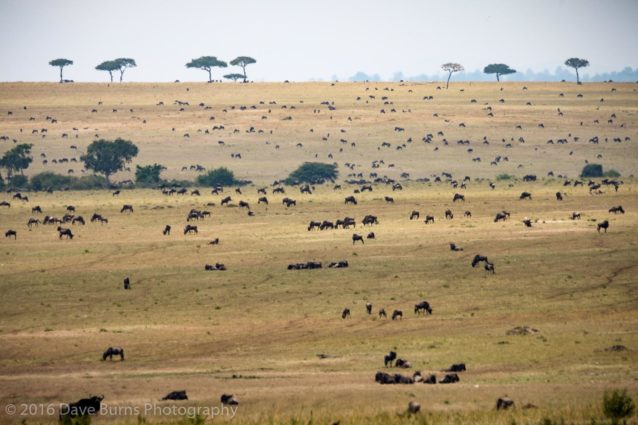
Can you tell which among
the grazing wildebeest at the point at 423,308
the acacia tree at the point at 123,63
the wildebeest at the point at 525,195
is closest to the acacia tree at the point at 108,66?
the acacia tree at the point at 123,63

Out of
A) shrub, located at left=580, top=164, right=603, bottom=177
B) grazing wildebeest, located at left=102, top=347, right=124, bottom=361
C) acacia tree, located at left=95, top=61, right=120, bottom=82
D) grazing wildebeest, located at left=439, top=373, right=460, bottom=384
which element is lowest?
grazing wildebeest, located at left=102, top=347, right=124, bottom=361

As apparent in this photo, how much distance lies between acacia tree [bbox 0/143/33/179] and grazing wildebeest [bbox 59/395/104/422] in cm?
7522

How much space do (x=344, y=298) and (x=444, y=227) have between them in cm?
2036

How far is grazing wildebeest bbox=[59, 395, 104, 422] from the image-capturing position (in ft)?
78.9

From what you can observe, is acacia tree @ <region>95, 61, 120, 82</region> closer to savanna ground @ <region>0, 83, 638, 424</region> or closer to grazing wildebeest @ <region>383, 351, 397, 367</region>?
savanna ground @ <region>0, 83, 638, 424</region>

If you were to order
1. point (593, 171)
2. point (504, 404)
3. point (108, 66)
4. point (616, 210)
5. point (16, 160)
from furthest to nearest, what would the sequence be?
point (108, 66)
point (16, 160)
point (593, 171)
point (616, 210)
point (504, 404)

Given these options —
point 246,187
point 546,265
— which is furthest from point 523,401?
point 246,187

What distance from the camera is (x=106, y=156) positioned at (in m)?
96.8

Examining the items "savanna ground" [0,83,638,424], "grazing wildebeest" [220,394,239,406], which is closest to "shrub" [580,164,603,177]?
"savanna ground" [0,83,638,424]

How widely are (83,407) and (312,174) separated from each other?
68.8 meters

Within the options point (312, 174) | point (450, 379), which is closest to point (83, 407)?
point (450, 379)

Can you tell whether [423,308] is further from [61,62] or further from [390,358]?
[61,62]

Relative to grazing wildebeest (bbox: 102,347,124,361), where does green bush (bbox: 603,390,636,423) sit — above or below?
above

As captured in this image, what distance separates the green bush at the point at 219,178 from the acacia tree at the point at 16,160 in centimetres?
1667
